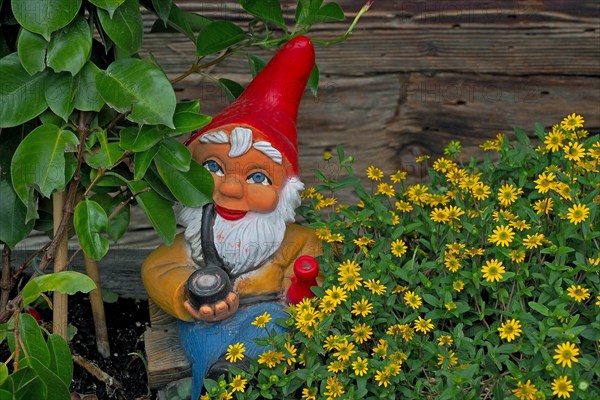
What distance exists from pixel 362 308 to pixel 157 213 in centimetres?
51

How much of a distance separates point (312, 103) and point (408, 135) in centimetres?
33

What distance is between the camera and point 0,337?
6.99 ft

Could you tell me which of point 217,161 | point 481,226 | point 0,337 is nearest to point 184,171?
point 217,161

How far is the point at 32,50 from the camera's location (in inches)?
85.1

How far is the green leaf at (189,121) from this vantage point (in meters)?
2.25

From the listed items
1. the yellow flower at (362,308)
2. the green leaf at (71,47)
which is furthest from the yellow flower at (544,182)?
the green leaf at (71,47)

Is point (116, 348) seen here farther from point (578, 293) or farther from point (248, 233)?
point (578, 293)

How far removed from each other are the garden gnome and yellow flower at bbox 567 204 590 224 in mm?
573

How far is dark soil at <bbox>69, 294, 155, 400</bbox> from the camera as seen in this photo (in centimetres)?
273

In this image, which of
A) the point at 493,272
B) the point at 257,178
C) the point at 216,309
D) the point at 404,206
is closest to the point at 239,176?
the point at 257,178

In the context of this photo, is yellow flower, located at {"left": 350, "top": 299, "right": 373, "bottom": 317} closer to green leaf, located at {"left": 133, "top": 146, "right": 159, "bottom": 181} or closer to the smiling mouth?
the smiling mouth

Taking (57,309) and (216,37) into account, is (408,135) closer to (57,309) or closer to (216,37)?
(216,37)

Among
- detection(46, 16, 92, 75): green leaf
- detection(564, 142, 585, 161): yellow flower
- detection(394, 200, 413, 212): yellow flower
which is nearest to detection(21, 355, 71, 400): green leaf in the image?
detection(46, 16, 92, 75): green leaf

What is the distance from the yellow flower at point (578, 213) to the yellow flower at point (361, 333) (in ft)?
1.61
